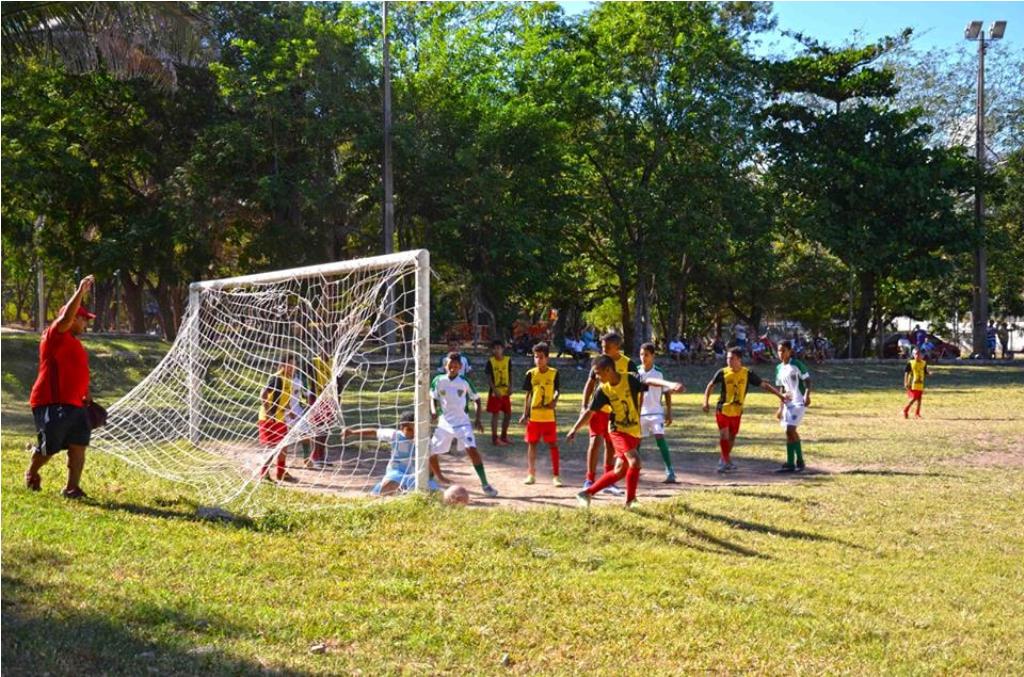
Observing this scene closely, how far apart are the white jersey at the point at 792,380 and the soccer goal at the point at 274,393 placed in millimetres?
4537

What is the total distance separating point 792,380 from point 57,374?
27.0 feet

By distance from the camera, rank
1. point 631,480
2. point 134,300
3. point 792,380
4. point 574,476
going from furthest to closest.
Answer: point 134,300 < point 792,380 < point 574,476 < point 631,480

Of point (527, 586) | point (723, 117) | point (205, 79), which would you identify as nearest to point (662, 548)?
point (527, 586)

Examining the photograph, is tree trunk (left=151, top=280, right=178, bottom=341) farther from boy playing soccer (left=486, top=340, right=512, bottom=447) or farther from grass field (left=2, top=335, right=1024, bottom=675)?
grass field (left=2, top=335, right=1024, bottom=675)

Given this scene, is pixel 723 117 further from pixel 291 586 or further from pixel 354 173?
pixel 291 586

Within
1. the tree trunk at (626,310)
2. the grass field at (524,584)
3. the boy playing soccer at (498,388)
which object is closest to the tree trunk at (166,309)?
the tree trunk at (626,310)

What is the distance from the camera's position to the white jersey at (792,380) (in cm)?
1245

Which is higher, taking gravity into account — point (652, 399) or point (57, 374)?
point (57, 374)

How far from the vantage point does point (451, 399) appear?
424 inches

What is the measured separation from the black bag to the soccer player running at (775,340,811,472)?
24.1 ft

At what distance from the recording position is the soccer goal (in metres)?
9.70

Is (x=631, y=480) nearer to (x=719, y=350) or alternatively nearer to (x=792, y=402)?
(x=792, y=402)

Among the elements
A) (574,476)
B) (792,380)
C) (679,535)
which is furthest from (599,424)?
(792,380)

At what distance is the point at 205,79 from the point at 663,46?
14.0 metres
